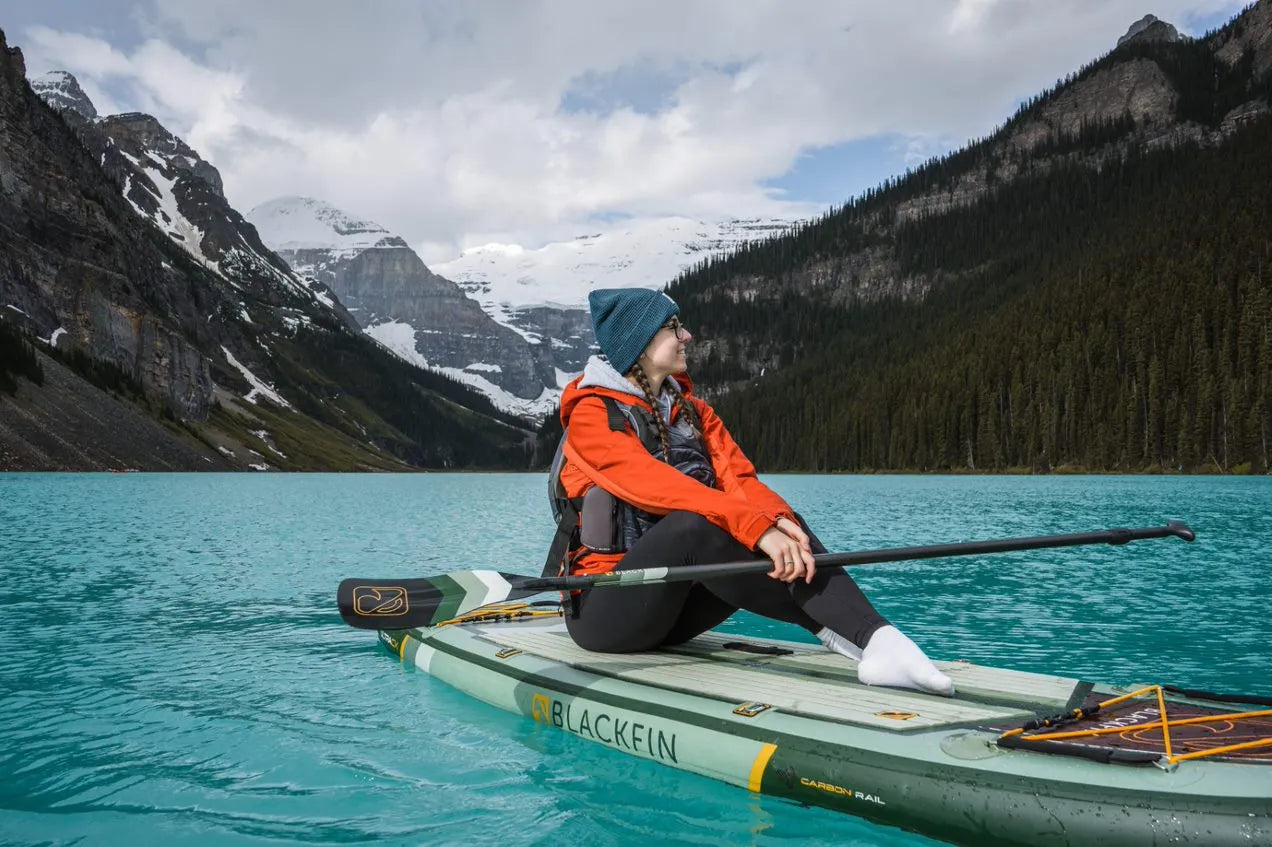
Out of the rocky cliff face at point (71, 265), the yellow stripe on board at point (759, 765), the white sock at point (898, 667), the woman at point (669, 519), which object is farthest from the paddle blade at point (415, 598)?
the rocky cliff face at point (71, 265)

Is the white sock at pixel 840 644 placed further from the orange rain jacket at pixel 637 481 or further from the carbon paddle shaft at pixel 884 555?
the orange rain jacket at pixel 637 481

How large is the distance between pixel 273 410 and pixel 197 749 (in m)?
171

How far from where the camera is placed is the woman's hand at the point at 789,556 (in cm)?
562

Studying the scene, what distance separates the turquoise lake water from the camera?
18.1ft

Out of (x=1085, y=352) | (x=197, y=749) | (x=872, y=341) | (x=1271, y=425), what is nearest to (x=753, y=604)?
(x=197, y=749)

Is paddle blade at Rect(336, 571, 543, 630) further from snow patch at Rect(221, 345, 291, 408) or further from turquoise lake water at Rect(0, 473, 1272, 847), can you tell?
snow patch at Rect(221, 345, 291, 408)

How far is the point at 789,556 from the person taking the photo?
565cm

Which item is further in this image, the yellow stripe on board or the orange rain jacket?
the orange rain jacket

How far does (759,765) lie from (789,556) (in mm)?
1277

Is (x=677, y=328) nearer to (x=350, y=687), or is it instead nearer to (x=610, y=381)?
(x=610, y=381)

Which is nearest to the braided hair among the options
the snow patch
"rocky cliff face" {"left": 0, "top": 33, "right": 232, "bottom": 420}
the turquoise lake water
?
the turquoise lake water

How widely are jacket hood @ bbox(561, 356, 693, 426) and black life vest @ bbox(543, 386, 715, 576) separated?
6 cm

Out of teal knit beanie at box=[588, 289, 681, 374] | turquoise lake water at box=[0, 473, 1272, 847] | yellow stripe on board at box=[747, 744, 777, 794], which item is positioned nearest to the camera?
yellow stripe on board at box=[747, 744, 777, 794]

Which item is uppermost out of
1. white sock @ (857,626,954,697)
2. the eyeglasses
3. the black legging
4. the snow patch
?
the snow patch
